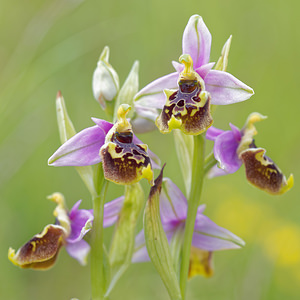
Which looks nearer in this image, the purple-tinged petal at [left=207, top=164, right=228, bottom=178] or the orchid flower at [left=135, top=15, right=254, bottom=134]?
the orchid flower at [left=135, top=15, right=254, bottom=134]

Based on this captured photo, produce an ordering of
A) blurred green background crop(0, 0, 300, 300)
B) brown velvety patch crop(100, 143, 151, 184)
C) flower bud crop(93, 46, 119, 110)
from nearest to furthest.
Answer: brown velvety patch crop(100, 143, 151, 184), flower bud crop(93, 46, 119, 110), blurred green background crop(0, 0, 300, 300)

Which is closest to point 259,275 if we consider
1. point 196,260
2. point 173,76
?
point 196,260

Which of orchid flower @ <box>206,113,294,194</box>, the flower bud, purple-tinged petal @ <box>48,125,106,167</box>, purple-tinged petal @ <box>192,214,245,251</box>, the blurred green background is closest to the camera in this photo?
purple-tinged petal @ <box>48,125,106,167</box>

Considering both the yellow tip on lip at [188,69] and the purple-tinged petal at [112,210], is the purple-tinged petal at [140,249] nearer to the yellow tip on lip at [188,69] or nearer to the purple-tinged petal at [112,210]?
the purple-tinged petal at [112,210]

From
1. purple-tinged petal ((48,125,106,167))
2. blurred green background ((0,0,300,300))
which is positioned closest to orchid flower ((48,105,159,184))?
purple-tinged petal ((48,125,106,167))

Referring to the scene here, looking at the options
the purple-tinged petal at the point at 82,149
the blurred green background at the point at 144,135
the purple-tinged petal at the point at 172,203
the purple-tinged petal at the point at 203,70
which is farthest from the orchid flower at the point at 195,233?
the blurred green background at the point at 144,135

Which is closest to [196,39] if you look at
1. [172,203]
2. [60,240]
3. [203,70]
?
[203,70]

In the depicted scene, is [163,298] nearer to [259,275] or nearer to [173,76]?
[259,275]

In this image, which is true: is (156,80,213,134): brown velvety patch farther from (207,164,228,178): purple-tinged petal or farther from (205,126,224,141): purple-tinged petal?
(207,164,228,178): purple-tinged petal
